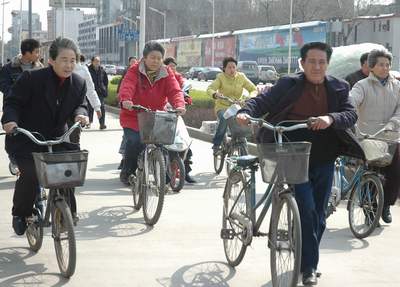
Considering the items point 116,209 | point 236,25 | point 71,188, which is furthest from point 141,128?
point 236,25

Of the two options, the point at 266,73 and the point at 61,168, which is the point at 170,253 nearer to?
the point at 61,168

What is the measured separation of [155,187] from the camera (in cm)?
719

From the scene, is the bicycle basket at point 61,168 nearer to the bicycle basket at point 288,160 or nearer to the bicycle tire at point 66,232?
the bicycle tire at point 66,232

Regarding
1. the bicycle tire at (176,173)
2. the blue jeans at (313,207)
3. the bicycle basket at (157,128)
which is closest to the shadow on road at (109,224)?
the bicycle basket at (157,128)

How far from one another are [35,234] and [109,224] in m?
1.40

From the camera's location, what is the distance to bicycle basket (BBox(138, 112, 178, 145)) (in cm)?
706

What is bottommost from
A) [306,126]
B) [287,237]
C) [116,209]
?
[116,209]

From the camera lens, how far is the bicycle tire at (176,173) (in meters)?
8.95

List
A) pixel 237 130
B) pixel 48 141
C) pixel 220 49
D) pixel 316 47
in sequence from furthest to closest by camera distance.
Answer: pixel 220 49
pixel 237 130
pixel 48 141
pixel 316 47

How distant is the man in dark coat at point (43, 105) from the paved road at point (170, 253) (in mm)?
683

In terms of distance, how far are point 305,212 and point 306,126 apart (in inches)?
24.3

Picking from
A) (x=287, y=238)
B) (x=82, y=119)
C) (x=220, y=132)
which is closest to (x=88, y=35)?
(x=220, y=132)

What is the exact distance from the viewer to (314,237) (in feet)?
16.7

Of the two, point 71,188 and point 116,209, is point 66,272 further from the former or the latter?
point 116,209
